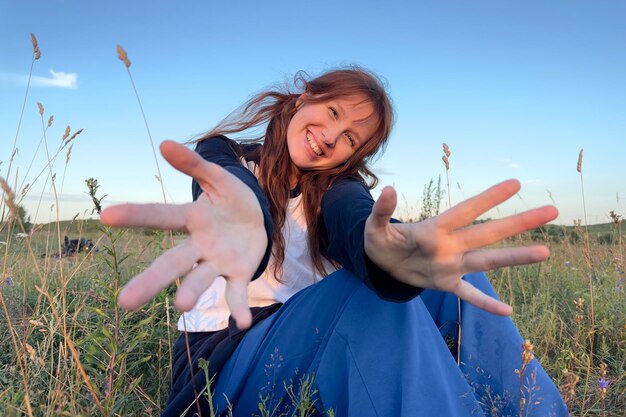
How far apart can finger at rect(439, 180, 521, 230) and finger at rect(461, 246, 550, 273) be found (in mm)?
86

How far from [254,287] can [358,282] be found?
73 cm

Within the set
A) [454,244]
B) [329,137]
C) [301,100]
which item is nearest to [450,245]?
[454,244]

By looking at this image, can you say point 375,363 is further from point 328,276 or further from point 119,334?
point 119,334

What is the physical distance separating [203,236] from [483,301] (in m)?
0.66

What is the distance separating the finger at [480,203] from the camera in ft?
3.56

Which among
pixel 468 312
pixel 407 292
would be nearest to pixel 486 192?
pixel 407 292

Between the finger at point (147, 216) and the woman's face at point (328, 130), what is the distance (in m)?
1.35

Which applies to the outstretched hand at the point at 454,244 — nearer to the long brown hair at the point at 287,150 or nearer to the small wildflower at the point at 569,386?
the small wildflower at the point at 569,386

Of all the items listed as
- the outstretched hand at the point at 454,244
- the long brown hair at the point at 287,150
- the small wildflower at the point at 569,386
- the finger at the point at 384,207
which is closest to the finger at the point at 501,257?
the outstretched hand at the point at 454,244

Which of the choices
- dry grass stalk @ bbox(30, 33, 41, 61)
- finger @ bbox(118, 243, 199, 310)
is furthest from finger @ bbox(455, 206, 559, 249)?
dry grass stalk @ bbox(30, 33, 41, 61)

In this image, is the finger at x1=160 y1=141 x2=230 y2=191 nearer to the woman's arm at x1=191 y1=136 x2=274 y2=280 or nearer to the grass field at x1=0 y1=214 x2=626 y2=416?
the woman's arm at x1=191 y1=136 x2=274 y2=280

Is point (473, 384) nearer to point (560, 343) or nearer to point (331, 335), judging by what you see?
point (331, 335)

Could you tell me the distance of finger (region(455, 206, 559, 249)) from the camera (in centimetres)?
107

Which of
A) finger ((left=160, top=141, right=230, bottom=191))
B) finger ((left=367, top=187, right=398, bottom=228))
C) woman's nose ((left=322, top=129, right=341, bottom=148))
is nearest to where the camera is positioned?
finger ((left=160, top=141, right=230, bottom=191))
